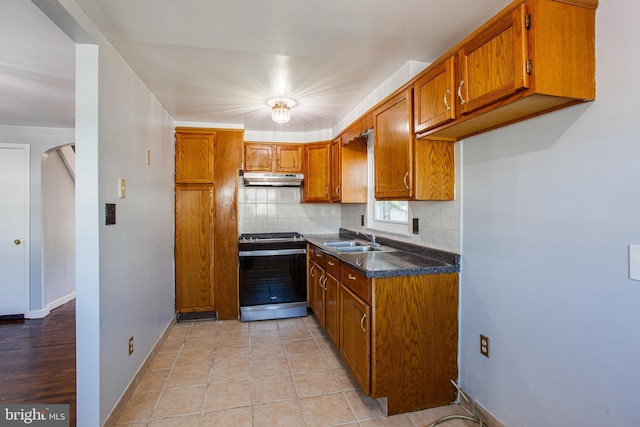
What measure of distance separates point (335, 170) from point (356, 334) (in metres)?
1.96

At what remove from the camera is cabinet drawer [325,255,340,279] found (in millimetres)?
2385

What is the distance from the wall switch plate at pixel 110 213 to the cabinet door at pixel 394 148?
179 centimetres

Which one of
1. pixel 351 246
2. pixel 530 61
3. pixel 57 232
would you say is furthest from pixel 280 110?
pixel 57 232

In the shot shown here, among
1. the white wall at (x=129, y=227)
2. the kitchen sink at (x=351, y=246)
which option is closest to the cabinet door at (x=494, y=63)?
the kitchen sink at (x=351, y=246)

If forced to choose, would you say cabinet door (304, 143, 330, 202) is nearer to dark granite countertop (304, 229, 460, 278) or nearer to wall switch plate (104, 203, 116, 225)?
dark granite countertop (304, 229, 460, 278)

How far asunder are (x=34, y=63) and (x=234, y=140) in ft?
5.70

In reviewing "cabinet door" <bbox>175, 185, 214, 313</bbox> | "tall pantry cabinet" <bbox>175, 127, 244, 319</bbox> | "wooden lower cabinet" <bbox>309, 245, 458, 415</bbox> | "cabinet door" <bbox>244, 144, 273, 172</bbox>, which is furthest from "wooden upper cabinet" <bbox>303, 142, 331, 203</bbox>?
"wooden lower cabinet" <bbox>309, 245, 458, 415</bbox>

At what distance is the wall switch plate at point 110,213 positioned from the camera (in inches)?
66.3

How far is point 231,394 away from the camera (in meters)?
2.03

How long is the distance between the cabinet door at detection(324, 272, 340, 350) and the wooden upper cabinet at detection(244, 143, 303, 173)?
166cm

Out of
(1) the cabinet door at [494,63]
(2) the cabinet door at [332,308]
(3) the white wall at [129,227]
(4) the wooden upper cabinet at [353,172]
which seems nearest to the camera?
(1) the cabinet door at [494,63]

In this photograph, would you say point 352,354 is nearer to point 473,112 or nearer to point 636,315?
point 636,315

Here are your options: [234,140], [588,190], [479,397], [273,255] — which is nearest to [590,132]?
[588,190]

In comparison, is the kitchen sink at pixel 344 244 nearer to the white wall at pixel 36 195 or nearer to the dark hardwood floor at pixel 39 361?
the dark hardwood floor at pixel 39 361
